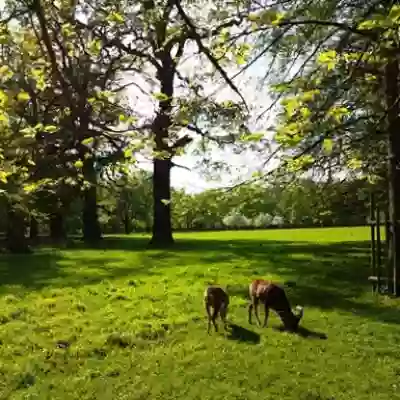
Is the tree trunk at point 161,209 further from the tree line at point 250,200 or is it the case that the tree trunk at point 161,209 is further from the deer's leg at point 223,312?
the deer's leg at point 223,312

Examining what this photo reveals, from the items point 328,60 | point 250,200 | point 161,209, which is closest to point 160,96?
point 328,60

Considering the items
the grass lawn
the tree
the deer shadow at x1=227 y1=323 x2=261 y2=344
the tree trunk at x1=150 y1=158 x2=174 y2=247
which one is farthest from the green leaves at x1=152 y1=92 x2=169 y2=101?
the tree trunk at x1=150 y1=158 x2=174 y2=247

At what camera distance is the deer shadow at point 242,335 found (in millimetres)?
9664

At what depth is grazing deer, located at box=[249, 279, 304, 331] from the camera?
33.8 ft

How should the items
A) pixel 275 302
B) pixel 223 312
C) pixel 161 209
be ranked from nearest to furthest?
pixel 223 312 → pixel 275 302 → pixel 161 209

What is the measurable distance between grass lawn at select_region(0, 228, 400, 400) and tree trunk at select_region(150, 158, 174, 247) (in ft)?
32.6

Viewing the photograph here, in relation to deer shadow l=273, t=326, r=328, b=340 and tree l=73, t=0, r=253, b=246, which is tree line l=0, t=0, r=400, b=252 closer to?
tree l=73, t=0, r=253, b=246

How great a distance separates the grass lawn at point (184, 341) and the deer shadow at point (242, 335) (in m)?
0.02

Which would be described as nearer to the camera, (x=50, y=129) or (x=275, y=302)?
(x=50, y=129)

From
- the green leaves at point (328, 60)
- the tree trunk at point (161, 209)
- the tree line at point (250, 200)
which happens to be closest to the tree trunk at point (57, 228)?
the tree line at point (250, 200)

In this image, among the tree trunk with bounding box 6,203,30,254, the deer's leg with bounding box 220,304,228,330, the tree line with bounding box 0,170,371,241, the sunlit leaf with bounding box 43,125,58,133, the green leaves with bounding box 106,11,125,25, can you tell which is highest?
the green leaves with bounding box 106,11,125,25

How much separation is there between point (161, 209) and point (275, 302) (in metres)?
17.0

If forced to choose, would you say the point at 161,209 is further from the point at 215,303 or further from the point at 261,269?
the point at 215,303

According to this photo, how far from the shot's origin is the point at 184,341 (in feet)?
31.7
